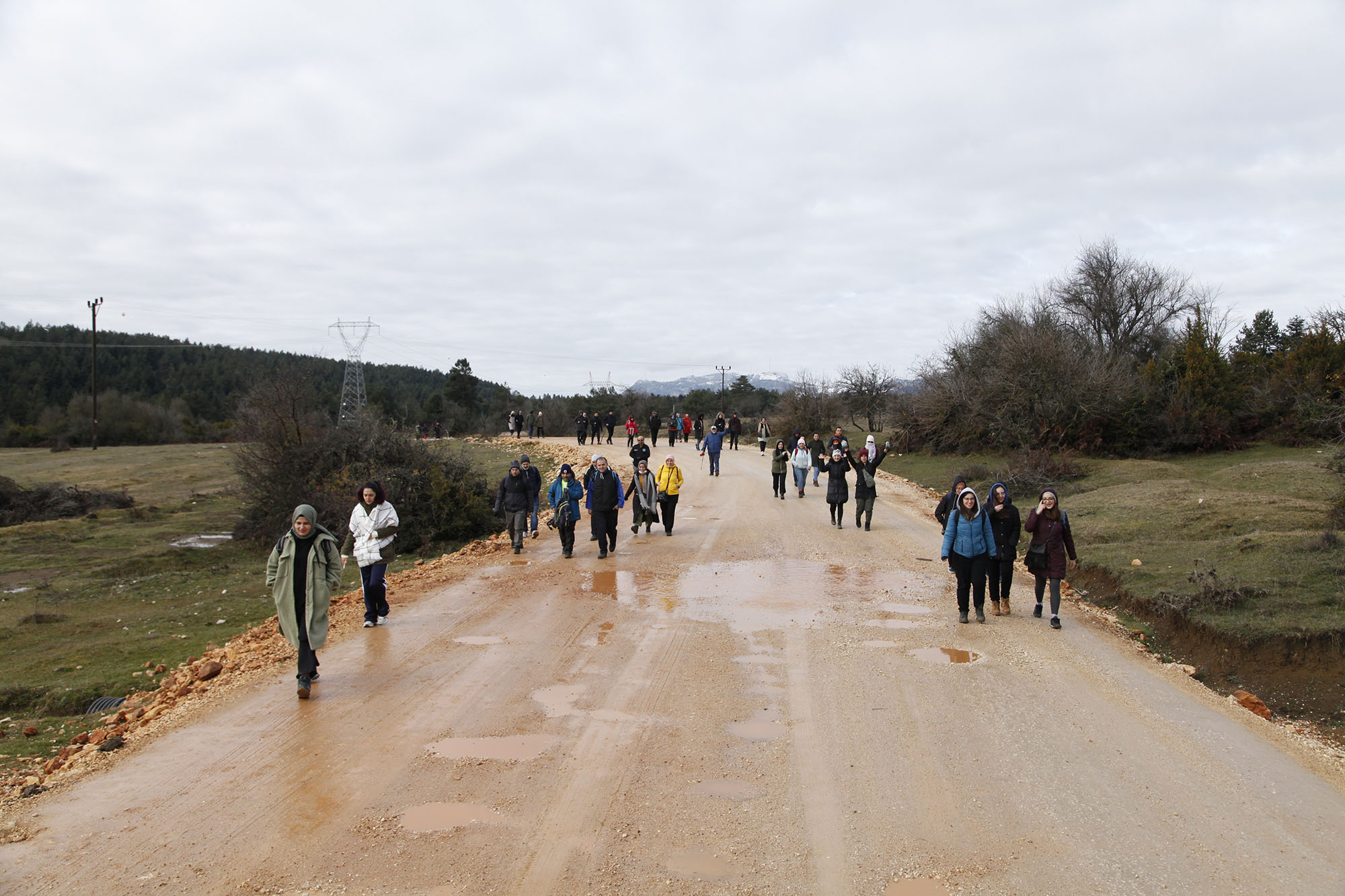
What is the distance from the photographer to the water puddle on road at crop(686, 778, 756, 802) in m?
5.63

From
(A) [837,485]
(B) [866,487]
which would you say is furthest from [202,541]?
(B) [866,487]

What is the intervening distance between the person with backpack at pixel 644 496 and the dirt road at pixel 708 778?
21.7ft

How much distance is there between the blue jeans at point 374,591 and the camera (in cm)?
1022

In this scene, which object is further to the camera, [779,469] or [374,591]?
[779,469]

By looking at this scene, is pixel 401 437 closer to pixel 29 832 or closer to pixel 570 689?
pixel 570 689

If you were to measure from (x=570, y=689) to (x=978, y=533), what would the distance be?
18.3ft

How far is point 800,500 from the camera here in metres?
22.6

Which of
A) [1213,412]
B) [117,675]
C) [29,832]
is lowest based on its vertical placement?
[117,675]

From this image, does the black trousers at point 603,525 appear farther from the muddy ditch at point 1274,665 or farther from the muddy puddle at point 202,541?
the muddy puddle at point 202,541

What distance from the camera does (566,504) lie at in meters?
Answer: 14.4

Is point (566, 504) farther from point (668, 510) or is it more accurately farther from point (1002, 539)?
point (1002, 539)

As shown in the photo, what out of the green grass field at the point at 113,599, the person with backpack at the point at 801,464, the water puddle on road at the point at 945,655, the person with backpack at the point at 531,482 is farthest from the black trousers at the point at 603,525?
the person with backpack at the point at 801,464

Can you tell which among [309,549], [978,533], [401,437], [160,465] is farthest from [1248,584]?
[160,465]

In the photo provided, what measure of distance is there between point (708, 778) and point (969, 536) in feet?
18.8
